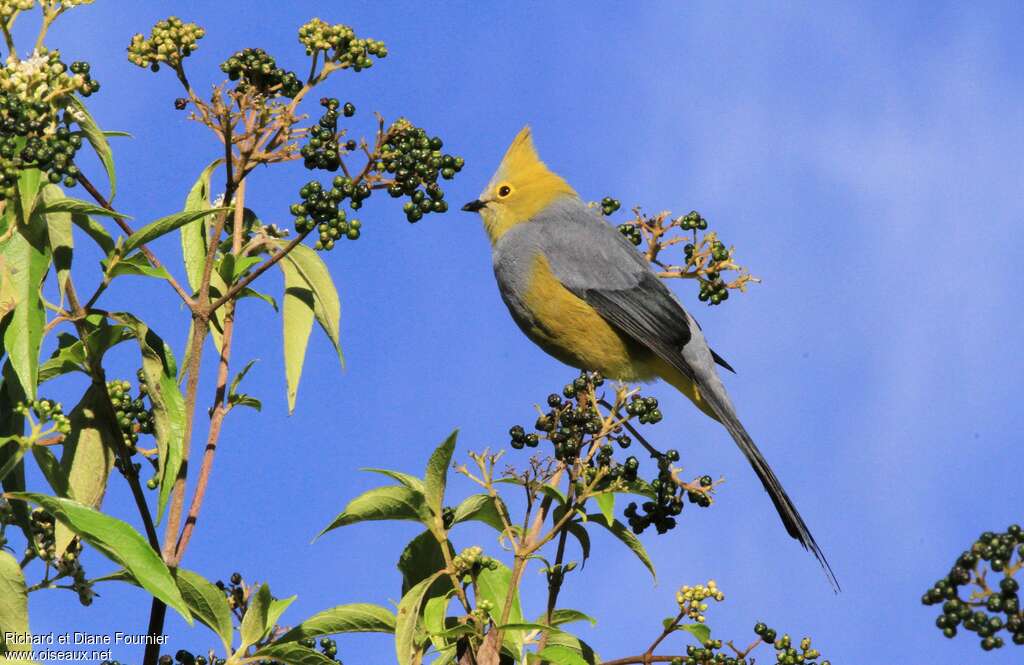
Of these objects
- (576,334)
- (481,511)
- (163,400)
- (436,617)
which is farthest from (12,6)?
(576,334)

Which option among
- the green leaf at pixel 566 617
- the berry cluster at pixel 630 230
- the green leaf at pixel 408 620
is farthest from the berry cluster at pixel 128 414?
the berry cluster at pixel 630 230

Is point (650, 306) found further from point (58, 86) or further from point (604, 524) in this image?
point (58, 86)

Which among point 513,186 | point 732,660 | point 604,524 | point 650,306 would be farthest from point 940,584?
point 513,186

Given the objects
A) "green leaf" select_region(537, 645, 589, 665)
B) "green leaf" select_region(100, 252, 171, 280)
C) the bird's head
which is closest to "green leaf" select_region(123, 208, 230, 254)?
"green leaf" select_region(100, 252, 171, 280)

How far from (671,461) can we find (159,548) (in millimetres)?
2138

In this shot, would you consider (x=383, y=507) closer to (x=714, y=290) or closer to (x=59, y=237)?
(x=59, y=237)

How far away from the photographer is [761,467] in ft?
24.7

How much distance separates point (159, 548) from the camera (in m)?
4.24

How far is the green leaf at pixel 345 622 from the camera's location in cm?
437

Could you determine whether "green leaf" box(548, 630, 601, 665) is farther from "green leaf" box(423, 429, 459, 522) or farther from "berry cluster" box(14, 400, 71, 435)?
"berry cluster" box(14, 400, 71, 435)

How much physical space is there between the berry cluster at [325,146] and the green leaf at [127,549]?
1607 mm

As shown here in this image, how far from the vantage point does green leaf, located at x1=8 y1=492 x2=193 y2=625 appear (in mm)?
3689

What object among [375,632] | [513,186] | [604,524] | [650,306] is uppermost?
[513,186]

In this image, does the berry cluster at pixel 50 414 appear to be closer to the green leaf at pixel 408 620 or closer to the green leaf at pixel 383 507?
the green leaf at pixel 383 507
